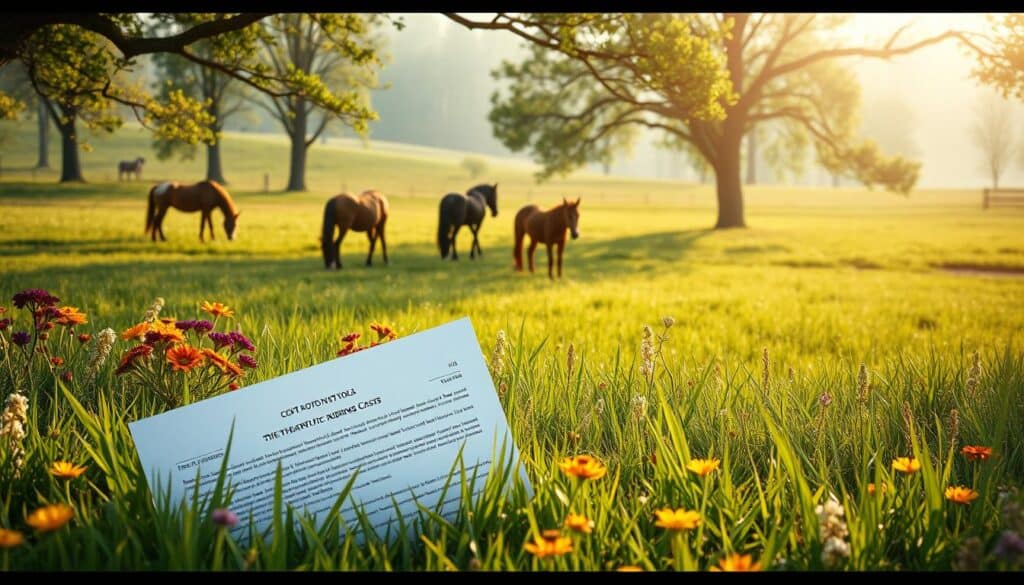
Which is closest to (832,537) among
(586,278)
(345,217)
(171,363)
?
(171,363)

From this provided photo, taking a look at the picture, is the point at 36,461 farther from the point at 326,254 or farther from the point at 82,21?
the point at 326,254

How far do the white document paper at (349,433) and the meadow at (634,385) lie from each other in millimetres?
110

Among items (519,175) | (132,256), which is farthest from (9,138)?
(519,175)

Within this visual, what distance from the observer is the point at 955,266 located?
18672 millimetres

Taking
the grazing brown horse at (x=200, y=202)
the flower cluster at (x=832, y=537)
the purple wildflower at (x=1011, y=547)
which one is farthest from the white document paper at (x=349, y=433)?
the grazing brown horse at (x=200, y=202)

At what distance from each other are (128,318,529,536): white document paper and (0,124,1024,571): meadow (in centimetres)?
11

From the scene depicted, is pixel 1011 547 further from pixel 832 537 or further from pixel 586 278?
pixel 586 278

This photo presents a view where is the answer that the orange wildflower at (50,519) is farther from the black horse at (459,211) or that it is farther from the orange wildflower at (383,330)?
the black horse at (459,211)

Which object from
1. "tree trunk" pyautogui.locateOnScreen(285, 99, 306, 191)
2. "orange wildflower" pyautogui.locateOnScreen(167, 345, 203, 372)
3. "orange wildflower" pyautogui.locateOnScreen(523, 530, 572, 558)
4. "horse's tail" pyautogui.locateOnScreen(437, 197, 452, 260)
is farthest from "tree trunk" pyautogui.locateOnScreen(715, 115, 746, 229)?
"orange wildflower" pyautogui.locateOnScreen(523, 530, 572, 558)

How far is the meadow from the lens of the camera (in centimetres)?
196

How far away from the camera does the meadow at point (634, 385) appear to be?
6.42ft

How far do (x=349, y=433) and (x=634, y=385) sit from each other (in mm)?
1946

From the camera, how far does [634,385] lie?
359 cm

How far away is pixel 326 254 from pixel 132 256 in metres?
4.16
